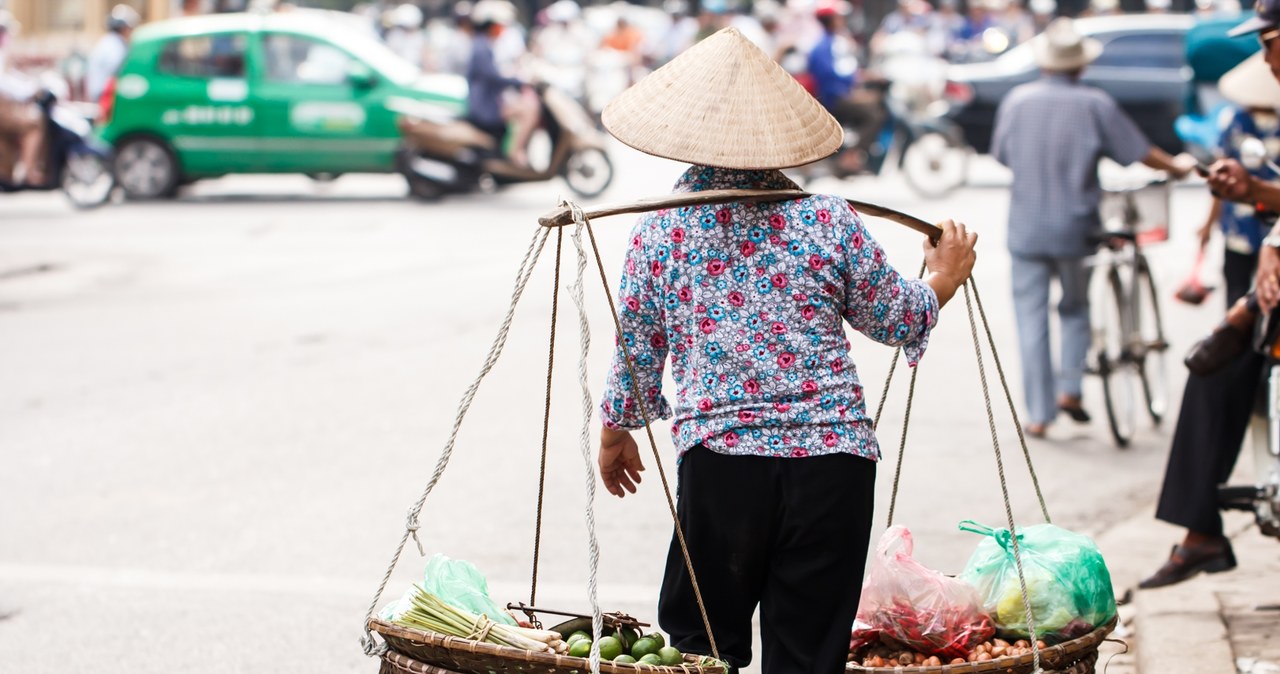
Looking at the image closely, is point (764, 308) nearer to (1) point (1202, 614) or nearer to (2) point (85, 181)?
(1) point (1202, 614)

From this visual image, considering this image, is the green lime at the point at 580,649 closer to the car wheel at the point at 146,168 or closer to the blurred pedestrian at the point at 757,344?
the blurred pedestrian at the point at 757,344

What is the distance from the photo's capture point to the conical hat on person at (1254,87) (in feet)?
18.5

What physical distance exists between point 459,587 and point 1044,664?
3.70ft

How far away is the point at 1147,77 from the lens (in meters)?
18.7

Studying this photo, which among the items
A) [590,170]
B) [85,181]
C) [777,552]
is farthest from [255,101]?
[777,552]

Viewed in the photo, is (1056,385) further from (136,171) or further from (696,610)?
(136,171)

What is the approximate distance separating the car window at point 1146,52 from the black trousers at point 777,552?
16.7 m

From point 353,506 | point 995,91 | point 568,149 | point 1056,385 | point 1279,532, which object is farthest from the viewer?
point 995,91

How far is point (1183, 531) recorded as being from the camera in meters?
6.08

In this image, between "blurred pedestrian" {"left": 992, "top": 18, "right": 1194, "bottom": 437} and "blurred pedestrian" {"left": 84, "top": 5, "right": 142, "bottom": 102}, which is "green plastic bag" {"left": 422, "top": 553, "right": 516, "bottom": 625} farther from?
"blurred pedestrian" {"left": 84, "top": 5, "right": 142, "bottom": 102}

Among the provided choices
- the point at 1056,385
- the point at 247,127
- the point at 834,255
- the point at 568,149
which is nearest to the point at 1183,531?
the point at 1056,385

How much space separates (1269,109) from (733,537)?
337cm

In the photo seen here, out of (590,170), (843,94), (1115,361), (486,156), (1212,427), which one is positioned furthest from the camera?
(843,94)

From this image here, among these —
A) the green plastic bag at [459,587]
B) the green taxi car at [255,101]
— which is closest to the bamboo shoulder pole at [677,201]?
the green plastic bag at [459,587]
